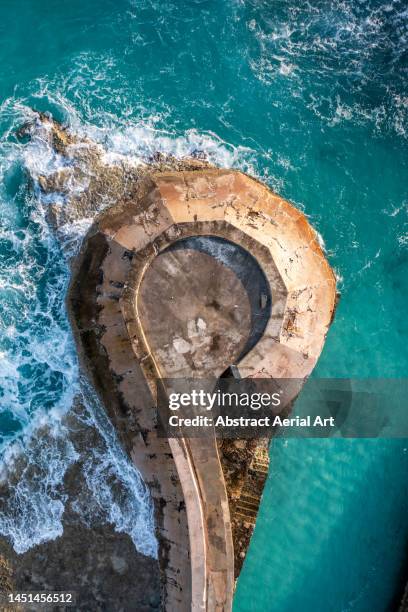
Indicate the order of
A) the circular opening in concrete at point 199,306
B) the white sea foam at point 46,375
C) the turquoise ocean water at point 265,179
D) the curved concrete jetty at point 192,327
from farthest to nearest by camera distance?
the turquoise ocean water at point 265,179, the white sea foam at point 46,375, the circular opening in concrete at point 199,306, the curved concrete jetty at point 192,327

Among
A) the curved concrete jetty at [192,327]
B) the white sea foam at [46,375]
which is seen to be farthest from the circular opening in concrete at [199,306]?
the white sea foam at [46,375]

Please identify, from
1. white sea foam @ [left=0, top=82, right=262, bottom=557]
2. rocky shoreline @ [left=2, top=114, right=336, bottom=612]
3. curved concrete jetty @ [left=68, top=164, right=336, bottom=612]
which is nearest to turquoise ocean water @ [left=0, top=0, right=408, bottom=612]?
white sea foam @ [left=0, top=82, right=262, bottom=557]

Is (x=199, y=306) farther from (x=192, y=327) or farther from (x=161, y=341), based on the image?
(x=161, y=341)

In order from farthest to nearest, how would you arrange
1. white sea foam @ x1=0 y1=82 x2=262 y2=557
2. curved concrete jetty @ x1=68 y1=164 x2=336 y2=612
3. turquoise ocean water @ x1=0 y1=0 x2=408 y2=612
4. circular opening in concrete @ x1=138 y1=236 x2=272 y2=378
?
turquoise ocean water @ x1=0 y1=0 x2=408 y2=612 < white sea foam @ x1=0 y1=82 x2=262 y2=557 < circular opening in concrete @ x1=138 y1=236 x2=272 y2=378 < curved concrete jetty @ x1=68 y1=164 x2=336 y2=612

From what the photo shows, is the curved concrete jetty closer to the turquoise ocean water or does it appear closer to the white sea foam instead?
the white sea foam

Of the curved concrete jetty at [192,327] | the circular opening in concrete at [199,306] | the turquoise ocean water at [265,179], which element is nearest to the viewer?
the curved concrete jetty at [192,327]

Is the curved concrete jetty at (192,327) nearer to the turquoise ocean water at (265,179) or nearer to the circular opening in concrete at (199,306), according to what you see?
the circular opening in concrete at (199,306)
